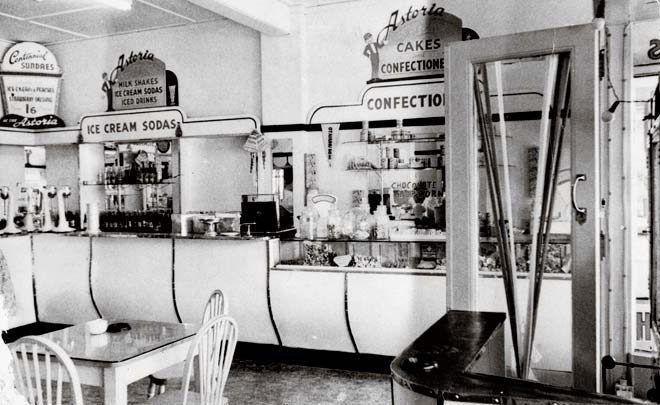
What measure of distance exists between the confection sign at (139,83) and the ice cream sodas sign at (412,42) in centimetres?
255

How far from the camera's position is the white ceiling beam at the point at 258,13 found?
528 centimetres

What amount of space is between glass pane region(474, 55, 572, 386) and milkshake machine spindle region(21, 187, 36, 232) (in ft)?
18.0

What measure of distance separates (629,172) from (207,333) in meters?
3.69

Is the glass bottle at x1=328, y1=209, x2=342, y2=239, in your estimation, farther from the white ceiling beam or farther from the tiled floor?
the white ceiling beam

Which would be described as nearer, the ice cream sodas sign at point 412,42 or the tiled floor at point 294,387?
the tiled floor at point 294,387

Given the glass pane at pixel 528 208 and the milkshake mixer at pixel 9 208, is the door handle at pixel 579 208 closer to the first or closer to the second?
the glass pane at pixel 528 208

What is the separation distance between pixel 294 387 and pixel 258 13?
3.53 meters

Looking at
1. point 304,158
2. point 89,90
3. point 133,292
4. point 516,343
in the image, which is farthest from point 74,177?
point 516,343

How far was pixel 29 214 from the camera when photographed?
7477mm

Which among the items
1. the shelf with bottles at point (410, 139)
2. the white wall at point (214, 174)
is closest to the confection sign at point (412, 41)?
the shelf with bottles at point (410, 139)

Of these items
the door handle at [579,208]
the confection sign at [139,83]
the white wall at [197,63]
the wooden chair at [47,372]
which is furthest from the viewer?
the confection sign at [139,83]

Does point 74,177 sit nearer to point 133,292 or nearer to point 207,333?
point 133,292

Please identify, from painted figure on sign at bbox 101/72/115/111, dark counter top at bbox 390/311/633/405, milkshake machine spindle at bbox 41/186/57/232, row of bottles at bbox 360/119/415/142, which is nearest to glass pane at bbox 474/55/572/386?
row of bottles at bbox 360/119/415/142

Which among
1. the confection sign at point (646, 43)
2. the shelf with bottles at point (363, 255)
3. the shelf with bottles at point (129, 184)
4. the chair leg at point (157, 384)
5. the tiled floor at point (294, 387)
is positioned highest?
the confection sign at point (646, 43)
